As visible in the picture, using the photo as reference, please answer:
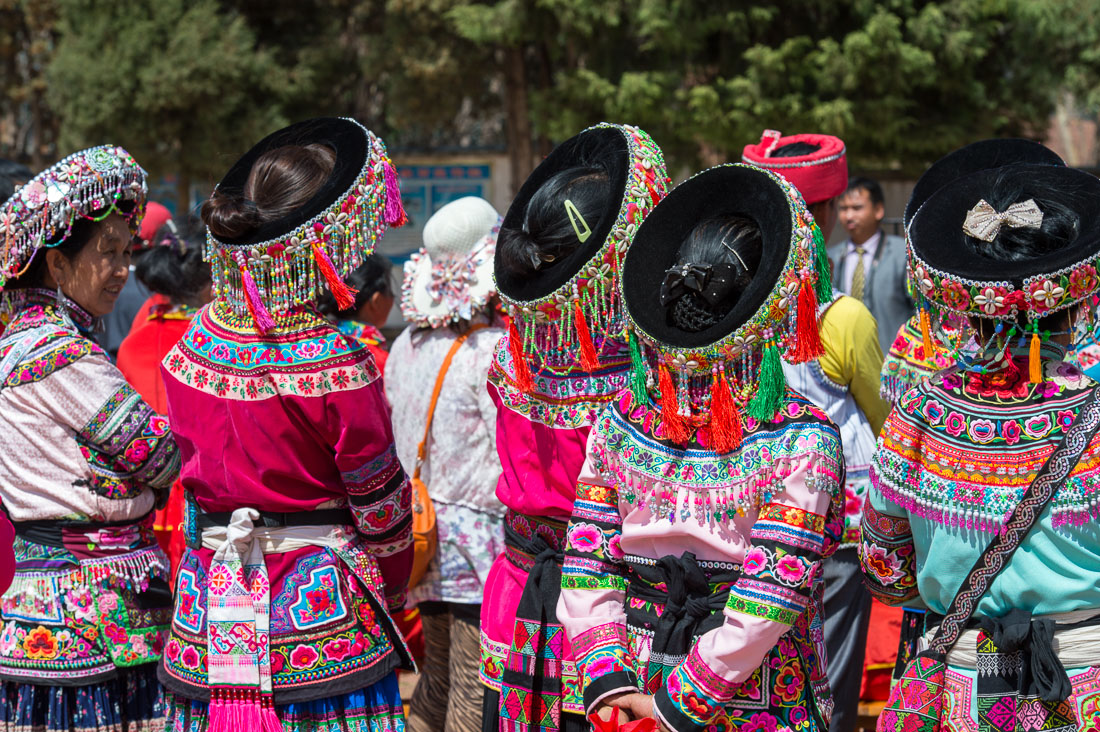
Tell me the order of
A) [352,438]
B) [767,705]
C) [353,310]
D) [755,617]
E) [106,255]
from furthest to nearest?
[353,310] < [106,255] < [352,438] < [767,705] < [755,617]

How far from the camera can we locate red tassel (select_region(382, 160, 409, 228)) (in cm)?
290

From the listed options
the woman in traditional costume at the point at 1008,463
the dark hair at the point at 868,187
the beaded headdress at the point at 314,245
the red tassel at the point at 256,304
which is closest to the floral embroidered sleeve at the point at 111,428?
the beaded headdress at the point at 314,245

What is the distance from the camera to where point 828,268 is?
2.30 metres

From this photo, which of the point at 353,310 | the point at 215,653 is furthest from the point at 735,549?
the point at 353,310

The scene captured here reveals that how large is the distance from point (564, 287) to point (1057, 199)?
1.02m

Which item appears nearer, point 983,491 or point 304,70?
point 983,491

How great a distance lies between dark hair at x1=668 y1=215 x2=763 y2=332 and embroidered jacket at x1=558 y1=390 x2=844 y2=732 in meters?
0.21

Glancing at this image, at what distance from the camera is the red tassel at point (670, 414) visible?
2197 mm

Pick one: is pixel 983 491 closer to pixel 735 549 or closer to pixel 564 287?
pixel 735 549

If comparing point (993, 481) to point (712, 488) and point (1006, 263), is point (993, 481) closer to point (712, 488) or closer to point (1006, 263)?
point (1006, 263)

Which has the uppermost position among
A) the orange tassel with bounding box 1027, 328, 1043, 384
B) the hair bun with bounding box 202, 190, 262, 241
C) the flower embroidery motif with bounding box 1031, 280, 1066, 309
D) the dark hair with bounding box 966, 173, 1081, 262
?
the dark hair with bounding box 966, 173, 1081, 262

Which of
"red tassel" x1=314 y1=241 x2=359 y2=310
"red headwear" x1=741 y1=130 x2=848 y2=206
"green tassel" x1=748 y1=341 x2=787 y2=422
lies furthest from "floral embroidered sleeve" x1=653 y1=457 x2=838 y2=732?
"red headwear" x1=741 y1=130 x2=848 y2=206

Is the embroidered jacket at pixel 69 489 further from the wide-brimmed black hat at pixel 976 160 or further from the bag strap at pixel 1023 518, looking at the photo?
the wide-brimmed black hat at pixel 976 160

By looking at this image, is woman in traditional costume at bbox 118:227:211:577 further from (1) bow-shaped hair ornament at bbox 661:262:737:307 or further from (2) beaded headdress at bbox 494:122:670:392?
(1) bow-shaped hair ornament at bbox 661:262:737:307
